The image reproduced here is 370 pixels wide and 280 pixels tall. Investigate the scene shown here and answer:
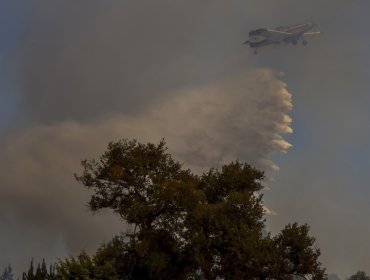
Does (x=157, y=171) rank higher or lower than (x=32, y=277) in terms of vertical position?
higher

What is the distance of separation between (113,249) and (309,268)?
20909 mm

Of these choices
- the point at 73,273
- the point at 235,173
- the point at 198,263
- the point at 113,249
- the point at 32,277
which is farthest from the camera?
the point at 235,173

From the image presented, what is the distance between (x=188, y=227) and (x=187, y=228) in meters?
0.34

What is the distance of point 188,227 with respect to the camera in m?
55.5

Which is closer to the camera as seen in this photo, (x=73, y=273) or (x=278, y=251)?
(x=73, y=273)

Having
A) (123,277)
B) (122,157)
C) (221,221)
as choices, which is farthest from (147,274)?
(122,157)

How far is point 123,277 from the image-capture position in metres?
52.7

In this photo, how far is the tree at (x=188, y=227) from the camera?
172 ft

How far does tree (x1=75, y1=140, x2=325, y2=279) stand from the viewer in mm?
52562

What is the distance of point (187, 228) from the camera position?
183 feet

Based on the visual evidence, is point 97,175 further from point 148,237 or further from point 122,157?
point 148,237

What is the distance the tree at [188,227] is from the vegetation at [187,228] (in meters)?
0.09

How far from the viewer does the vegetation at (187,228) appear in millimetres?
52500

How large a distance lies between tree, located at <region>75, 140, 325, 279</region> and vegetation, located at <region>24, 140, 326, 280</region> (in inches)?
3.5
